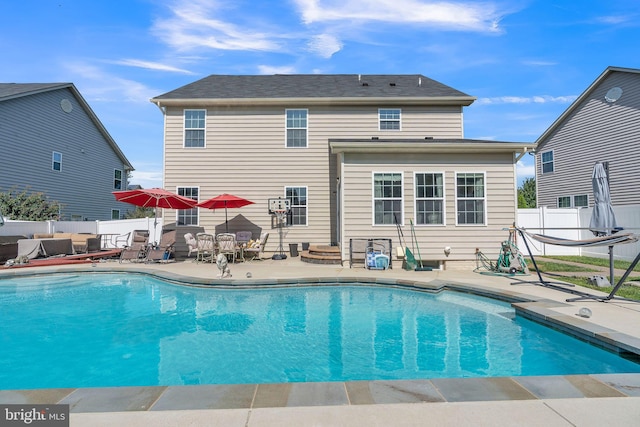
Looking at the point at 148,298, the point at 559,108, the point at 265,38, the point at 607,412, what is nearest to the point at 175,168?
the point at 265,38

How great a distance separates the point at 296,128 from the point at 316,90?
2.01 meters

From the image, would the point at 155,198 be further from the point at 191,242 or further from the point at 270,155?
the point at 270,155

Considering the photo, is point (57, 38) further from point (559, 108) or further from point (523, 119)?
point (523, 119)

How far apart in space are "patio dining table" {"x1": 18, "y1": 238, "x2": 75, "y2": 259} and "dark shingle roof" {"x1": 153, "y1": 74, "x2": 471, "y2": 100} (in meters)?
6.32

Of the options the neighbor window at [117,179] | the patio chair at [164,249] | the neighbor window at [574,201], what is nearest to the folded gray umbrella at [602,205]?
the neighbor window at [574,201]

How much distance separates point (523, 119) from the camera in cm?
2455

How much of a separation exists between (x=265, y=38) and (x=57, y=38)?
658 centimetres

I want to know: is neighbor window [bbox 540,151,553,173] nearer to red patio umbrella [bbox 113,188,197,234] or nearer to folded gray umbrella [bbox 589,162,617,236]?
folded gray umbrella [bbox 589,162,617,236]

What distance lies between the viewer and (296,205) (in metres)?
12.5

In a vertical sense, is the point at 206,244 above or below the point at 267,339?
above

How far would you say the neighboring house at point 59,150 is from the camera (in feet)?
49.0

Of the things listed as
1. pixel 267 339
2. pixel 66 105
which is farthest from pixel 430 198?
pixel 66 105

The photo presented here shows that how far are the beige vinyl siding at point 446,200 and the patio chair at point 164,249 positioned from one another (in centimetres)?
619

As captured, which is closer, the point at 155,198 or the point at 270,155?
the point at 155,198
